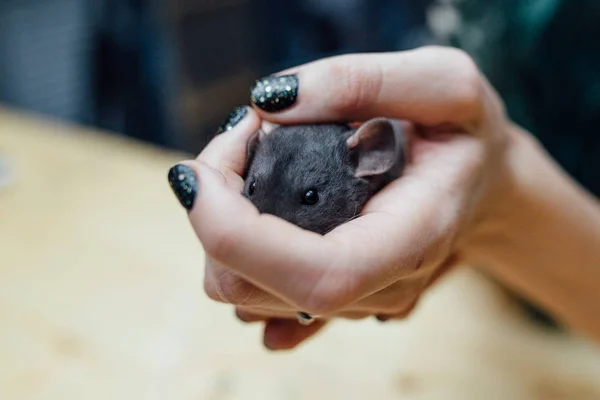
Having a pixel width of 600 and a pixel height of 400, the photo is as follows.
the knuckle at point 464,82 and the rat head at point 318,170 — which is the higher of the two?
the knuckle at point 464,82

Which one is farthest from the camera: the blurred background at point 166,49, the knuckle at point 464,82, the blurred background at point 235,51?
the blurred background at point 166,49

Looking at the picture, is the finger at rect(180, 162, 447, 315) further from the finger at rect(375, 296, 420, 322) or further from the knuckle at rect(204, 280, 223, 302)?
the finger at rect(375, 296, 420, 322)

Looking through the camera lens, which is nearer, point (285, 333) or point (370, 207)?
point (370, 207)

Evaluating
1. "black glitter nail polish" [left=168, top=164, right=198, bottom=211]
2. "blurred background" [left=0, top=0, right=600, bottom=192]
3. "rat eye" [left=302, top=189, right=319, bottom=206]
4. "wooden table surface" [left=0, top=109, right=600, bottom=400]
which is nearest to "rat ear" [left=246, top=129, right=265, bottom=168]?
"rat eye" [left=302, top=189, right=319, bottom=206]

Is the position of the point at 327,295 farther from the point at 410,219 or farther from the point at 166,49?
the point at 166,49

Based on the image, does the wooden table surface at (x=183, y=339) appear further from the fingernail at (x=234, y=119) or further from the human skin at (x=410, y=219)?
the fingernail at (x=234, y=119)

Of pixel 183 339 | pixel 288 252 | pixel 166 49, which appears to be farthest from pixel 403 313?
pixel 166 49

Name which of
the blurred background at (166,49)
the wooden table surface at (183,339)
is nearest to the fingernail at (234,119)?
the wooden table surface at (183,339)
